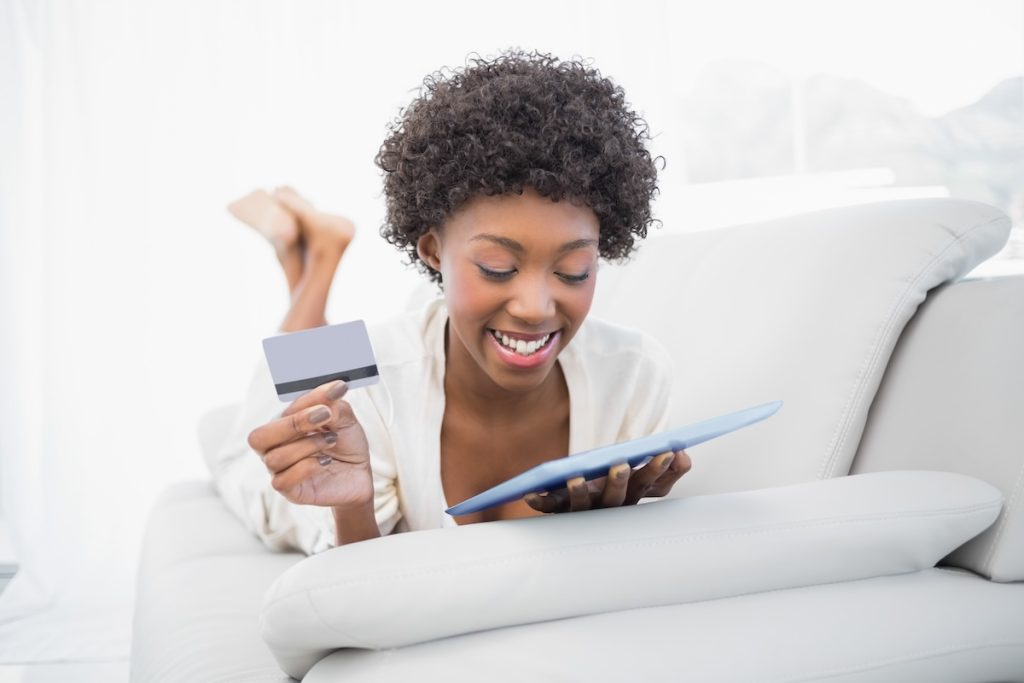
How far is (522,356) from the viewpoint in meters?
1.47

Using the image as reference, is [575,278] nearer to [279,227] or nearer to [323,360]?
[323,360]

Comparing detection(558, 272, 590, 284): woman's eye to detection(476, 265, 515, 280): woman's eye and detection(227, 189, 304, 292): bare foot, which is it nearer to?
detection(476, 265, 515, 280): woman's eye

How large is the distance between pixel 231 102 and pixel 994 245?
121 inches

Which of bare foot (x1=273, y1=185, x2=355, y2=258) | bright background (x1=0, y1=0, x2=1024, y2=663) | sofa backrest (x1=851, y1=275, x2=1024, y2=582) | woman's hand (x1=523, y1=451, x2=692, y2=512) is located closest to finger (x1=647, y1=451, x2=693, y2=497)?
woman's hand (x1=523, y1=451, x2=692, y2=512)

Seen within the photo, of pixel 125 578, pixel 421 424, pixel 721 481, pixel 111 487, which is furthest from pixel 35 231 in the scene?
pixel 721 481

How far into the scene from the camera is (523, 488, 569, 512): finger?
A: 1.30m

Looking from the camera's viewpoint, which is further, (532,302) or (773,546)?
(532,302)

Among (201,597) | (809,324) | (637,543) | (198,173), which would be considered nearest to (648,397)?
(809,324)

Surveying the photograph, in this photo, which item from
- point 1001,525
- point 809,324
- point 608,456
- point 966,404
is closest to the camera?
point 608,456

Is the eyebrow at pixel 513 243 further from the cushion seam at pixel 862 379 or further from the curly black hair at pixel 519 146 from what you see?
the cushion seam at pixel 862 379

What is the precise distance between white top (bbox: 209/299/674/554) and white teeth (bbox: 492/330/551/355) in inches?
9.8

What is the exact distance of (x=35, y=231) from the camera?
3801 millimetres

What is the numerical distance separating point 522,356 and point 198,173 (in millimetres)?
2877

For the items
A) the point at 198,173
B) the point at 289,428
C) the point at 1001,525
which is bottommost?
the point at 1001,525
